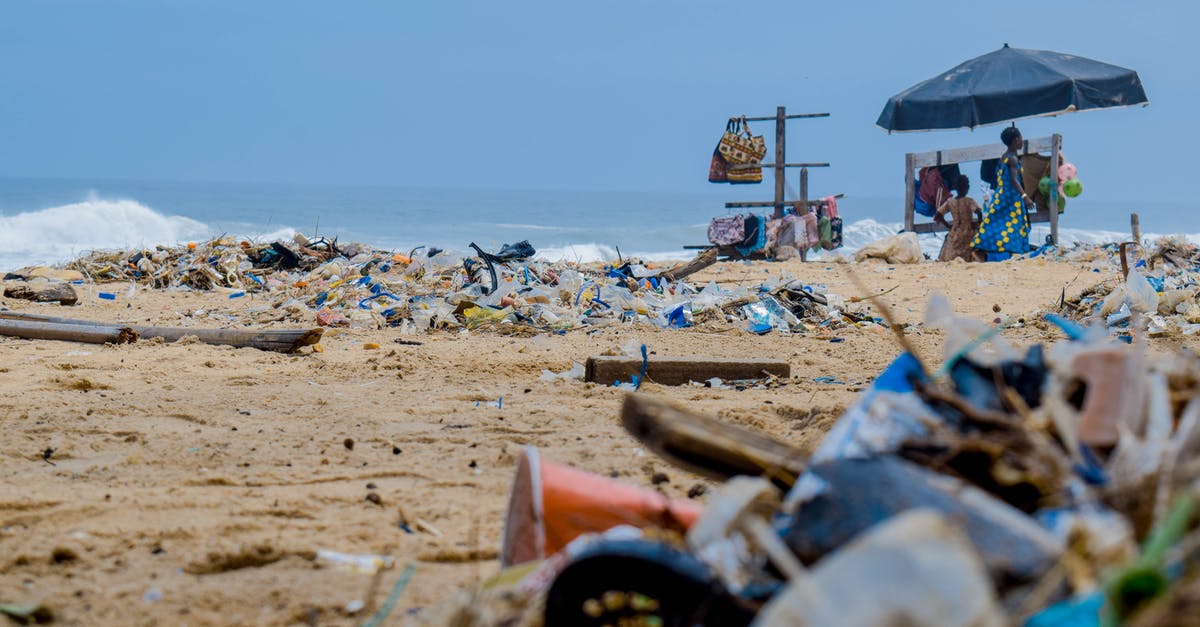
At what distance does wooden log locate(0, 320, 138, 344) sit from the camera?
21.0ft

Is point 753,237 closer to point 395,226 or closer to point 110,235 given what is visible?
point 110,235

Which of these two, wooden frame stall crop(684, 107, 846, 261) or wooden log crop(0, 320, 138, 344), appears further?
wooden frame stall crop(684, 107, 846, 261)

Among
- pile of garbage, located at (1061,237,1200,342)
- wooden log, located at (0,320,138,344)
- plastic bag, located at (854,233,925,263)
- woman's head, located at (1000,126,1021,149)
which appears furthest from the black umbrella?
wooden log, located at (0,320,138,344)

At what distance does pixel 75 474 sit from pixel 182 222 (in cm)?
3359

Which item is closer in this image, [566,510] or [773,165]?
[566,510]

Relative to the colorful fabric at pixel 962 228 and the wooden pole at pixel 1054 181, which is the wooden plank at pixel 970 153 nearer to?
the wooden pole at pixel 1054 181

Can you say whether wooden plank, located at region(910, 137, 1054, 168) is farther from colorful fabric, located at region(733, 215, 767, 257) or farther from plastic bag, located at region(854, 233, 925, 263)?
colorful fabric, located at region(733, 215, 767, 257)

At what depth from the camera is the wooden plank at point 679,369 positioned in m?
5.07

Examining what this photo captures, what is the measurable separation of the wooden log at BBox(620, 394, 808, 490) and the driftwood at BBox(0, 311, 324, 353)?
4835 millimetres

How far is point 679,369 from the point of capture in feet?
16.7

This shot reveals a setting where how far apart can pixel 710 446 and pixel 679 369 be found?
3.42 metres

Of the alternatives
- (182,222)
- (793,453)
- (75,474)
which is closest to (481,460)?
(75,474)

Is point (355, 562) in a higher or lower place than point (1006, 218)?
lower

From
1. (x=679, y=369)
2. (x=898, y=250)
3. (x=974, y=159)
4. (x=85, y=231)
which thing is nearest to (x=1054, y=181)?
(x=974, y=159)
